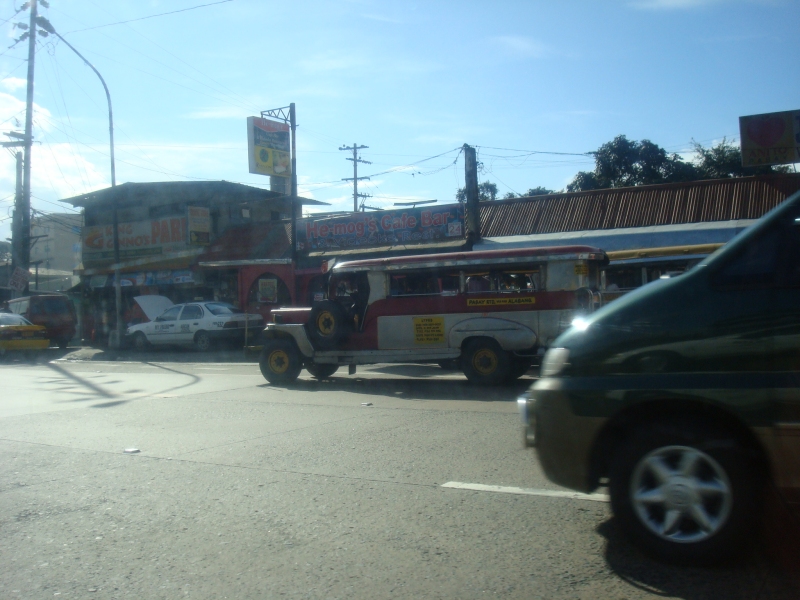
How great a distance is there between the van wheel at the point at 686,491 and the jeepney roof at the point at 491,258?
26.6ft

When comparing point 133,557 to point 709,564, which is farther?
point 133,557

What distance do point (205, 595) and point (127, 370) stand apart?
15646 millimetres

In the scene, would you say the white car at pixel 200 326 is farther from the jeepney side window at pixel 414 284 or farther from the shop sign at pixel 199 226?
the jeepney side window at pixel 414 284

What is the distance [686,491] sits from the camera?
3947 millimetres

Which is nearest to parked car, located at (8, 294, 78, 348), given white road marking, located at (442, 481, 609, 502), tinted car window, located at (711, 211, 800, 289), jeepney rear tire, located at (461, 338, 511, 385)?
jeepney rear tire, located at (461, 338, 511, 385)

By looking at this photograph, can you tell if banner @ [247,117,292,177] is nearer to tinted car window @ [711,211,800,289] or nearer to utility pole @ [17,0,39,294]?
utility pole @ [17,0,39,294]

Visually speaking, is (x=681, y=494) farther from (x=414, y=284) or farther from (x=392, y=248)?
(x=392, y=248)

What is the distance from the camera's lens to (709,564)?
400 cm

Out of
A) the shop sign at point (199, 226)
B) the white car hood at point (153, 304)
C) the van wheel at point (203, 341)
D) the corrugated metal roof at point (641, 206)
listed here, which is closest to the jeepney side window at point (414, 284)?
the corrugated metal roof at point (641, 206)

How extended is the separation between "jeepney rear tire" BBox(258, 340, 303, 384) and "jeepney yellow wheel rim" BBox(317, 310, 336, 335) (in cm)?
Result: 75

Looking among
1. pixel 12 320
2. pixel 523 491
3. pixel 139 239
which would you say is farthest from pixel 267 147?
pixel 523 491

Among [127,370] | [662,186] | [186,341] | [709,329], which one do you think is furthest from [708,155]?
[709,329]

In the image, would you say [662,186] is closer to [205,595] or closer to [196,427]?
[196,427]

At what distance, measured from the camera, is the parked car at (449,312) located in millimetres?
12078
